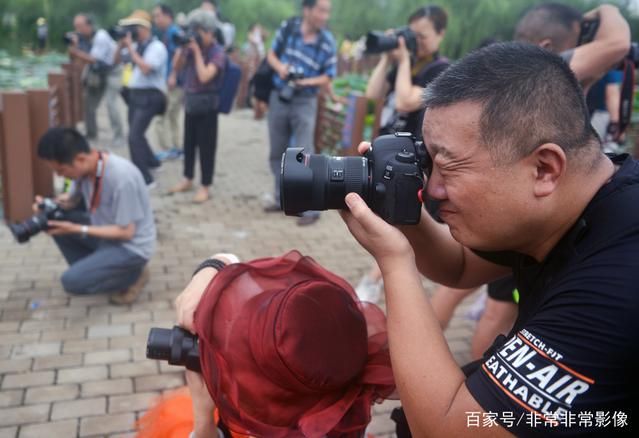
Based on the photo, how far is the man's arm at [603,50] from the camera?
2.71 m

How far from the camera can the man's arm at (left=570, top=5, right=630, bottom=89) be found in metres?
2.71

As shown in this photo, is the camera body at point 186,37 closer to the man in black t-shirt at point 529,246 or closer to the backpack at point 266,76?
the backpack at point 266,76

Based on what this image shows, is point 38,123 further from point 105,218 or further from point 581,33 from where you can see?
point 581,33

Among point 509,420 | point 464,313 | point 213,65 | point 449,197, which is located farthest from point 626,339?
point 213,65

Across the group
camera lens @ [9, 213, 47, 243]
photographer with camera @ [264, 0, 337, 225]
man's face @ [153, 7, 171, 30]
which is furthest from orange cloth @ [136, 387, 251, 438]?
man's face @ [153, 7, 171, 30]

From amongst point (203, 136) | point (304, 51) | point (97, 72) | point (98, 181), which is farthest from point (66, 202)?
point (97, 72)

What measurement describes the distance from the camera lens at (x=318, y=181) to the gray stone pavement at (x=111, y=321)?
1562mm

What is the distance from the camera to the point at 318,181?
4.64ft

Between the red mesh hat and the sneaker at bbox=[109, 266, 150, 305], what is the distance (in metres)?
2.27

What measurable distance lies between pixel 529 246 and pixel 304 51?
4.02 metres

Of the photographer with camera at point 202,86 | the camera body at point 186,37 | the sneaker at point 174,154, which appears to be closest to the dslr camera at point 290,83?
the photographer with camera at point 202,86

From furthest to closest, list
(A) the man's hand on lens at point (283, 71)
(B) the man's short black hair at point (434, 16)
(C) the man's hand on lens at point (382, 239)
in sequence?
(A) the man's hand on lens at point (283, 71) → (B) the man's short black hair at point (434, 16) → (C) the man's hand on lens at point (382, 239)

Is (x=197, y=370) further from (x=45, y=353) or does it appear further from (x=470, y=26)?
(x=470, y=26)

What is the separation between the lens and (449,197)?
130 centimetres
